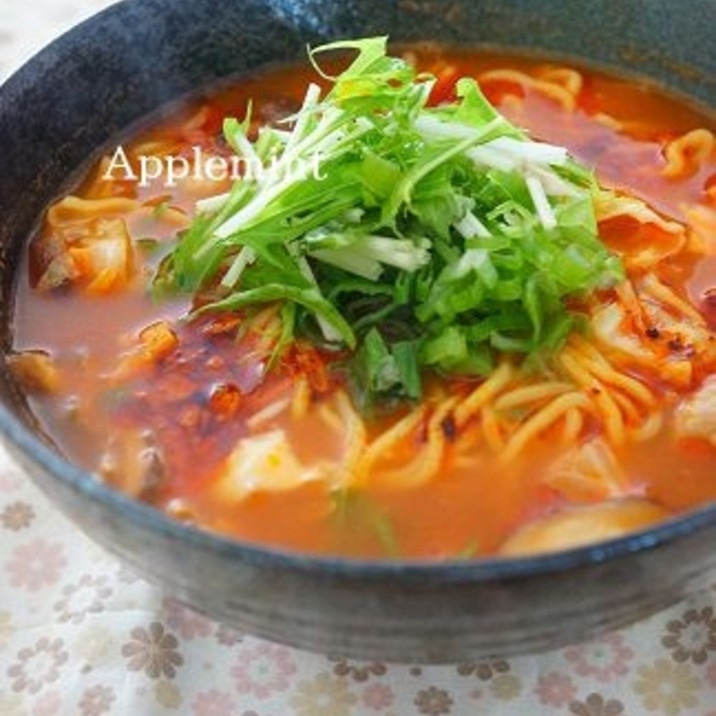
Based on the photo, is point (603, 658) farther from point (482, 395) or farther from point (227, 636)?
point (227, 636)

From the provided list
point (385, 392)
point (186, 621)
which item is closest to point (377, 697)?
point (186, 621)

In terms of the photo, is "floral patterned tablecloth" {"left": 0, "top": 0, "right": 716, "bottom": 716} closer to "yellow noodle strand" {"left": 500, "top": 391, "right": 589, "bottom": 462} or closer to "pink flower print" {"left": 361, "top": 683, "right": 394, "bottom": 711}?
"pink flower print" {"left": 361, "top": 683, "right": 394, "bottom": 711}

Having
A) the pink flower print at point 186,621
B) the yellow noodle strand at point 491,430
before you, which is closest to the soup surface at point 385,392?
the yellow noodle strand at point 491,430

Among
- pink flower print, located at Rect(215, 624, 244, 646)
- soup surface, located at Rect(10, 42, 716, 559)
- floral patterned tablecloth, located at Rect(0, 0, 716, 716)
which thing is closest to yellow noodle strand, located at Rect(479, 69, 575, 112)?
soup surface, located at Rect(10, 42, 716, 559)

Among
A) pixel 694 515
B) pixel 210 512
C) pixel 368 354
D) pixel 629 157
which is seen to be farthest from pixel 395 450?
pixel 629 157

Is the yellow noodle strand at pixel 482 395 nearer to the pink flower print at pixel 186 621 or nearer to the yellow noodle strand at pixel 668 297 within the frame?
the yellow noodle strand at pixel 668 297

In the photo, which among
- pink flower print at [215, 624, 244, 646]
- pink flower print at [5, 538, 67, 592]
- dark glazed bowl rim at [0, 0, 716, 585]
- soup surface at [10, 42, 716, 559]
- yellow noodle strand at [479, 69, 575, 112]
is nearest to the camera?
dark glazed bowl rim at [0, 0, 716, 585]
